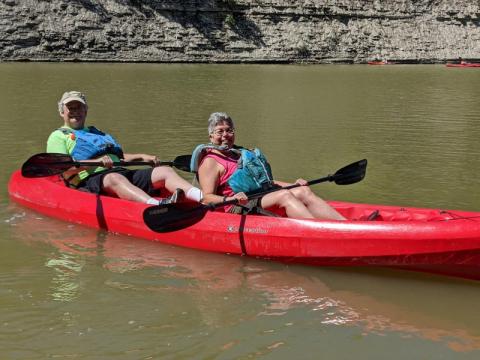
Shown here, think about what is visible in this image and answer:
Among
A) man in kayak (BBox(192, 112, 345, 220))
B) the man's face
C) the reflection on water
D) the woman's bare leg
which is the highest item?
the man's face

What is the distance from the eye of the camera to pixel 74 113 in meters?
6.44

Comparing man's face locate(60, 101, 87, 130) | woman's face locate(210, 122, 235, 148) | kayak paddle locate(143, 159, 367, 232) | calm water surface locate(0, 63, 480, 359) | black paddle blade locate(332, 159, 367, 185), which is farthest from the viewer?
man's face locate(60, 101, 87, 130)

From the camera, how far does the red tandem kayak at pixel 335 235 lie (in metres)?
4.73

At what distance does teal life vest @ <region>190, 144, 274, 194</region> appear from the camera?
5.61 meters

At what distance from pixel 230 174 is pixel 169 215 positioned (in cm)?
62

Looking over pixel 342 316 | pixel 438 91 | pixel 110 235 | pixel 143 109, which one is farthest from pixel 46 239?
pixel 438 91

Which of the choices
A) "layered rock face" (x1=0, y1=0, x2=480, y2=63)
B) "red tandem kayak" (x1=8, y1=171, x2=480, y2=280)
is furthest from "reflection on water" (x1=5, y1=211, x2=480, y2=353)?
"layered rock face" (x1=0, y1=0, x2=480, y2=63)

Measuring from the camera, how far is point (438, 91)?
21.2 meters

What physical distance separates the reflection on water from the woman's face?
94 cm

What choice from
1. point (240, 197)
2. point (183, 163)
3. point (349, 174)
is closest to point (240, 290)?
point (240, 197)

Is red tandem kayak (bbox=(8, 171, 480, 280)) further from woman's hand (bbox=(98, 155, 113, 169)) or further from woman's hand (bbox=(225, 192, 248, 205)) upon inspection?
woman's hand (bbox=(98, 155, 113, 169))

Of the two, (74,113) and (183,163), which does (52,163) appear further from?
(183,163)

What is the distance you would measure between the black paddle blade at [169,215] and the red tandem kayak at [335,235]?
0.30ft

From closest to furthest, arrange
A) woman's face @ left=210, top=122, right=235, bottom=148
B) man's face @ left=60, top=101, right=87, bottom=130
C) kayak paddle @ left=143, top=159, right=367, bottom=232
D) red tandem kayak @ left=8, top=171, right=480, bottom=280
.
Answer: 1. red tandem kayak @ left=8, top=171, right=480, bottom=280
2. kayak paddle @ left=143, top=159, right=367, bottom=232
3. woman's face @ left=210, top=122, right=235, bottom=148
4. man's face @ left=60, top=101, right=87, bottom=130
